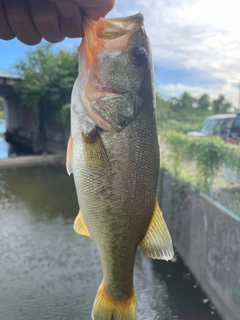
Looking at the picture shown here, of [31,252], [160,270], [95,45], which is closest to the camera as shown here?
[95,45]

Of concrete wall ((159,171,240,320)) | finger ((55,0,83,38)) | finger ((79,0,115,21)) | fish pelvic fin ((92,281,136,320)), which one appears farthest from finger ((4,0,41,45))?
concrete wall ((159,171,240,320))

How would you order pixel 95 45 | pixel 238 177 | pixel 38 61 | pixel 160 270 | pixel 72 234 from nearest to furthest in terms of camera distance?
pixel 95 45
pixel 238 177
pixel 160 270
pixel 72 234
pixel 38 61

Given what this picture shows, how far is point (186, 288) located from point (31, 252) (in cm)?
294

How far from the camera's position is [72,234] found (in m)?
7.46

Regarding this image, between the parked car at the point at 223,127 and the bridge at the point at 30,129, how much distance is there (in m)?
9.92

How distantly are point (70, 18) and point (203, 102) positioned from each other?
80.4 feet

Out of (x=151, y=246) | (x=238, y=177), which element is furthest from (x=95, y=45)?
(x=238, y=177)

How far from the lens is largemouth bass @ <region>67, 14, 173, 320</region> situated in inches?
50.2

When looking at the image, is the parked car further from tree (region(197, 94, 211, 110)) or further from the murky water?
tree (region(197, 94, 211, 110))

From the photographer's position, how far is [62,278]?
5.71m

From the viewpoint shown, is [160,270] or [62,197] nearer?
[160,270]

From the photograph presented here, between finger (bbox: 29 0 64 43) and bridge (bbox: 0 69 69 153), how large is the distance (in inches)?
671

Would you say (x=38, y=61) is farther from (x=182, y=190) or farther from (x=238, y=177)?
(x=238, y=177)

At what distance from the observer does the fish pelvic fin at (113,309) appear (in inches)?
53.7
